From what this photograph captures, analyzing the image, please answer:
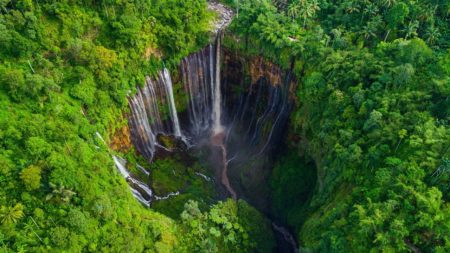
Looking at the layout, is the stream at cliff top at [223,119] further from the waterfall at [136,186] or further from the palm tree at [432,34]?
the palm tree at [432,34]

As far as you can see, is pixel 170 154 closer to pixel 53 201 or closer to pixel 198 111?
pixel 198 111

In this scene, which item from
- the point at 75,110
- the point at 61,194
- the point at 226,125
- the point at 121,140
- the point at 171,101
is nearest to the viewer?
the point at 61,194

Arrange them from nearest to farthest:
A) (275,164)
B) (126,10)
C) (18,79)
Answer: (18,79) → (126,10) → (275,164)

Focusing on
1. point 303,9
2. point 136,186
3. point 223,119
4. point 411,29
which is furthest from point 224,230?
point 411,29

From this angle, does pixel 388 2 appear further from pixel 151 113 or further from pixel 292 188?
A: pixel 151 113

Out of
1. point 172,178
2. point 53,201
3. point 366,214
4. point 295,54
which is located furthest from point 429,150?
point 53,201

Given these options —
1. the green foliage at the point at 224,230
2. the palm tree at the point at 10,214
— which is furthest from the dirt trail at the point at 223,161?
the palm tree at the point at 10,214
